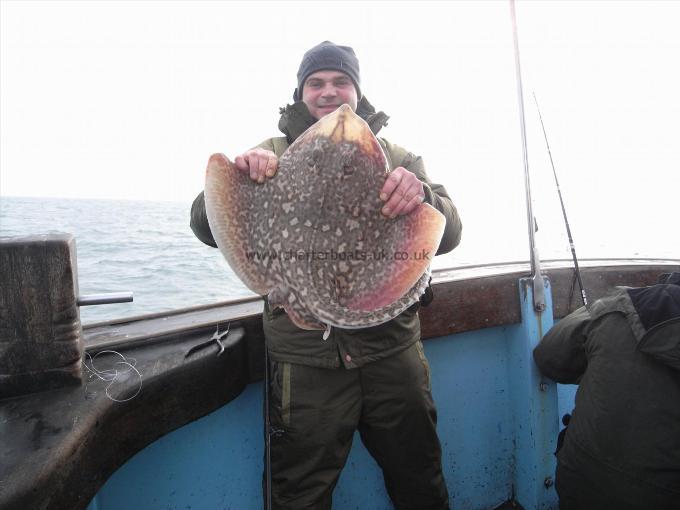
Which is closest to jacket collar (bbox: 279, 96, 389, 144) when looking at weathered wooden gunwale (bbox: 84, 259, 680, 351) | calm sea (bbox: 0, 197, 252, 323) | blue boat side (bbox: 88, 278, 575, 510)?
weathered wooden gunwale (bbox: 84, 259, 680, 351)

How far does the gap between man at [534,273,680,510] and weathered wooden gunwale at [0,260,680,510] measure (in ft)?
3.05

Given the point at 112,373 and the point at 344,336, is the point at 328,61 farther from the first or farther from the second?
the point at 112,373

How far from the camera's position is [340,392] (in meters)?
1.99

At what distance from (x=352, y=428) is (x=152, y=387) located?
0.99 metres

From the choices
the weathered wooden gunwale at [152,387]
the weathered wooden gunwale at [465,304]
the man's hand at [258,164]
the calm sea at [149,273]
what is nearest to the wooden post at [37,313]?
the weathered wooden gunwale at [152,387]

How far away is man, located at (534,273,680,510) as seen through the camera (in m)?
1.68

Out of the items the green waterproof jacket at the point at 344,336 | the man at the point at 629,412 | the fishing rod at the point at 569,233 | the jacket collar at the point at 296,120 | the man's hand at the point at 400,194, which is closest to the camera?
the man's hand at the point at 400,194

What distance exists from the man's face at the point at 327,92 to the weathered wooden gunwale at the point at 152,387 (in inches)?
51.4

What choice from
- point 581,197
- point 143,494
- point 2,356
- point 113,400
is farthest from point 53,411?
point 581,197

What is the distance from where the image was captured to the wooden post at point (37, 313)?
1606 mm

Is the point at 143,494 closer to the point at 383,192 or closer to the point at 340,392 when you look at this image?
the point at 340,392

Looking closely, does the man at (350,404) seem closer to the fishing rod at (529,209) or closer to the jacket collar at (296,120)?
the jacket collar at (296,120)

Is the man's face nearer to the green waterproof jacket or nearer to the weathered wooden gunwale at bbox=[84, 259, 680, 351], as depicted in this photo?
the green waterproof jacket

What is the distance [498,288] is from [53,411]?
270 cm
